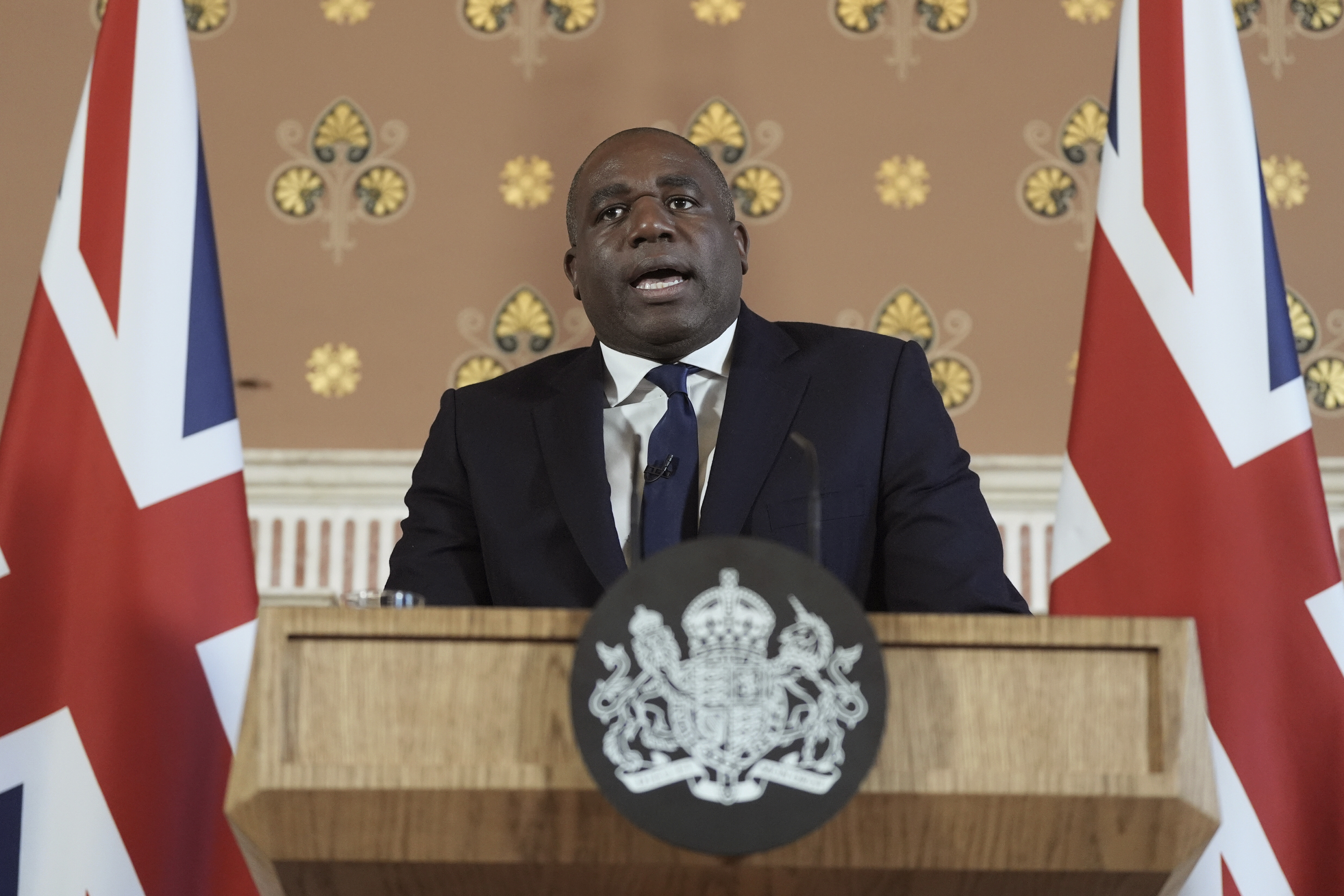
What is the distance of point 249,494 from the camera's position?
2.21 meters

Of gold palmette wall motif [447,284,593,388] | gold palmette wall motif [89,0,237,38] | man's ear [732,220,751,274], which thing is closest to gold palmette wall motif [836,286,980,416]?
gold palmette wall motif [447,284,593,388]

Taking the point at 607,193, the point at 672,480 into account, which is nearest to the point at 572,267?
the point at 607,193

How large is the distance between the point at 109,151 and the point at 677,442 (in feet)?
2.70

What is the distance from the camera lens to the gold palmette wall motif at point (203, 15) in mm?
2379

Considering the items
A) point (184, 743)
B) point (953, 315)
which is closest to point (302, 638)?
point (184, 743)

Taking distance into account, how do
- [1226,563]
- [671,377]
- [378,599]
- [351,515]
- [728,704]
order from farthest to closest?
1. [351,515]
2. [1226,563]
3. [671,377]
4. [378,599]
5. [728,704]

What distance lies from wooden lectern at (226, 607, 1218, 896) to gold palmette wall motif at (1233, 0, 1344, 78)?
1.72m

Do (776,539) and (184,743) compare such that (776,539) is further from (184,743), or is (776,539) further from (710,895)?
(184,743)

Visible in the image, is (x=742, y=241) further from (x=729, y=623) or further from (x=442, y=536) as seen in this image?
(x=729, y=623)

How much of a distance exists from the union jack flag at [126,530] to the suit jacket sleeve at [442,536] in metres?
0.21

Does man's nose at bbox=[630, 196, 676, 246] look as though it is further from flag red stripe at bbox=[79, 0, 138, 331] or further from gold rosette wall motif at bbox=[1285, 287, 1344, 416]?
gold rosette wall motif at bbox=[1285, 287, 1344, 416]

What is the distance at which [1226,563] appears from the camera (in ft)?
5.35

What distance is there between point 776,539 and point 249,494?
1099 millimetres

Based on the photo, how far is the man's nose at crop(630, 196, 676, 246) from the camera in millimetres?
1561
